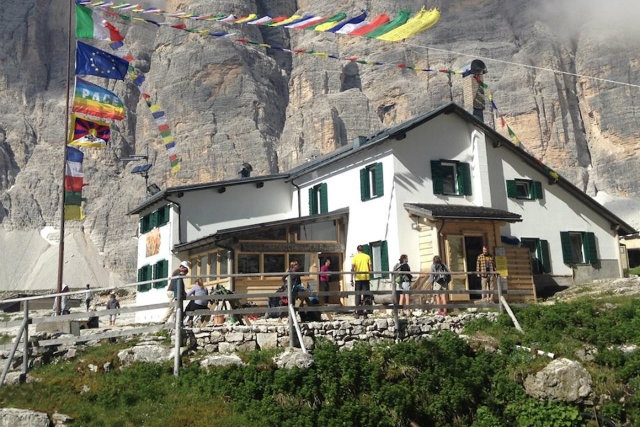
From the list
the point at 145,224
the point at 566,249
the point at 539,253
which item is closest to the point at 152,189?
the point at 145,224

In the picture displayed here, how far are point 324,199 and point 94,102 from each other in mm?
10495

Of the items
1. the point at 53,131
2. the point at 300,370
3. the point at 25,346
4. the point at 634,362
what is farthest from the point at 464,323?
the point at 53,131

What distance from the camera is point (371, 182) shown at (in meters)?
25.6

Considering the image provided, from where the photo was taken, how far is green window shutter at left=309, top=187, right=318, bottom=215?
29.2 m

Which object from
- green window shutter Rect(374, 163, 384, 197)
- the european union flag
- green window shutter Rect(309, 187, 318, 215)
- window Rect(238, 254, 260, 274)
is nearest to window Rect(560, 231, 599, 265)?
green window shutter Rect(374, 163, 384, 197)

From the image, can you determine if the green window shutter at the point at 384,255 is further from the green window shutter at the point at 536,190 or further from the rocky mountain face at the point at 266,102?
the rocky mountain face at the point at 266,102

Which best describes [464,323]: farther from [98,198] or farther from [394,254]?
[98,198]

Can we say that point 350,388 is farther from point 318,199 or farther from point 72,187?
point 318,199

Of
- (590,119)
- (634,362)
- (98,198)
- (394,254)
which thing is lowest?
(634,362)

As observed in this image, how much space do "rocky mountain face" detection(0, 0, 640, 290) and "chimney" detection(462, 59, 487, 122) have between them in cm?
6074

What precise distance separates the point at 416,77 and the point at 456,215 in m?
86.4

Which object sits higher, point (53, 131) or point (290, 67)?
point (290, 67)

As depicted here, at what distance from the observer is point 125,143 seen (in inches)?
3957

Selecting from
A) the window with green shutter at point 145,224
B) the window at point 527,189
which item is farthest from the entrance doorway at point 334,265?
the window with green shutter at point 145,224
